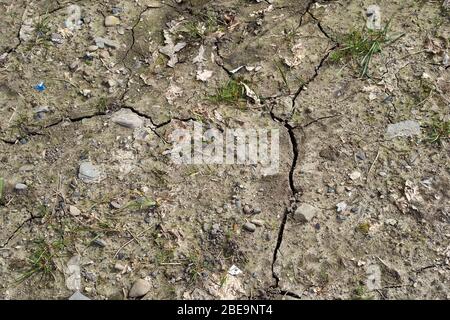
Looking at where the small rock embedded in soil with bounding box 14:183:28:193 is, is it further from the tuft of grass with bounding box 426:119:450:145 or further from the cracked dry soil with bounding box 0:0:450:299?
the tuft of grass with bounding box 426:119:450:145

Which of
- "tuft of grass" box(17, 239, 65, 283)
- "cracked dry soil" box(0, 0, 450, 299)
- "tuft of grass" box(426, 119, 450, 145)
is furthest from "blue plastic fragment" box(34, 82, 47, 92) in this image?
"tuft of grass" box(426, 119, 450, 145)

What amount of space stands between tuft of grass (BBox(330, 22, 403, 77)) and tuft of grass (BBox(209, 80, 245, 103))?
0.61 m

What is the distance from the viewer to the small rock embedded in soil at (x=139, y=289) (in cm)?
271

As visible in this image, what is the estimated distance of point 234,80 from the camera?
332 centimetres

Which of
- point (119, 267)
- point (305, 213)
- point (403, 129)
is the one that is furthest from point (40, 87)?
point (403, 129)

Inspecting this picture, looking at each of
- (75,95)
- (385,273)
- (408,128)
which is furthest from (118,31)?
(385,273)

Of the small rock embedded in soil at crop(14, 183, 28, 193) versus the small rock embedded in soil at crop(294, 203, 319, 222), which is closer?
the small rock embedded in soil at crop(294, 203, 319, 222)

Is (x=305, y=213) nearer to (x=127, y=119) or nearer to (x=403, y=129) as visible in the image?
(x=403, y=129)

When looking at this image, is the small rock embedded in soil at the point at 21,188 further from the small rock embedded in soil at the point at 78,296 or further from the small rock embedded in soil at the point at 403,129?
the small rock embedded in soil at the point at 403,129

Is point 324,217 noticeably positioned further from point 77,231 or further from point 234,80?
point 77,231

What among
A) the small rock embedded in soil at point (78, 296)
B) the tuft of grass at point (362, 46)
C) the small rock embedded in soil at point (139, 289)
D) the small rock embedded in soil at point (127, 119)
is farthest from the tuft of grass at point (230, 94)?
the small rock embedded in soil at point (78, 296)

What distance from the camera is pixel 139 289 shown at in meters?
2.71

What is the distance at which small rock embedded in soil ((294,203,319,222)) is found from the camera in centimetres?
283
